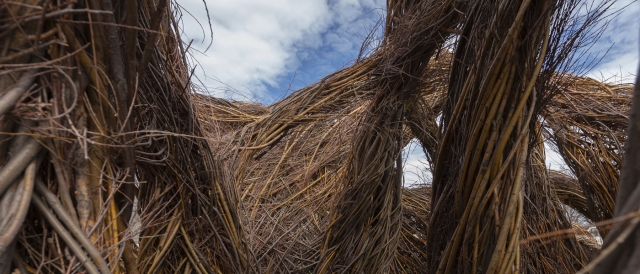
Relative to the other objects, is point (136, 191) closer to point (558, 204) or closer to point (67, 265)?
point (67, 265)

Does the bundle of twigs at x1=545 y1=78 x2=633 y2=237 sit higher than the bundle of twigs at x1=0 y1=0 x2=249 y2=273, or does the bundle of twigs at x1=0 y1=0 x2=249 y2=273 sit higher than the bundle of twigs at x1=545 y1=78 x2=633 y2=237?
the bundle of twigs at x1=545 y1=78 x2=633 y2=237

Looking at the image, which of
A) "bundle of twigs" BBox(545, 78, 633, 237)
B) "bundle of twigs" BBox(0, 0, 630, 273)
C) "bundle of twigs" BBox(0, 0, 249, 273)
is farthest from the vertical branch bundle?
"bundle of twigs" BBox(545, 78, 633, 237)

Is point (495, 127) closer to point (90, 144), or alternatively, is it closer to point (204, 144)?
point (204, 144)

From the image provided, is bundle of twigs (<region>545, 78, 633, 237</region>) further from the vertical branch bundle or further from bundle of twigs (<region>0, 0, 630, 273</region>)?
the vertical branch bundle

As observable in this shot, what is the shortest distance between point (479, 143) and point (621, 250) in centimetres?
66

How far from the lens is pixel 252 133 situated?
2041mm

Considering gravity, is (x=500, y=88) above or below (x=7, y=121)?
above

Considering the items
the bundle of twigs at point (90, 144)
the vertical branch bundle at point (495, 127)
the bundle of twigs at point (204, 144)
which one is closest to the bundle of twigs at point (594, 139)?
the bundle of twigs at point (204, 144)

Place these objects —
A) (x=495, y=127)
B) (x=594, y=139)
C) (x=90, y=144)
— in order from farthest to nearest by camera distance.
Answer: (x=594, y=139) < (x=495, y=127) < (x=90, y=144)

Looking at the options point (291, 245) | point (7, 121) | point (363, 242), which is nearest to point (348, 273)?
point (363, 242)

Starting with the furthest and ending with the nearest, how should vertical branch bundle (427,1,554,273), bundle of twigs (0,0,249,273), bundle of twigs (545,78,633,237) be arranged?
Result: bundle of twigs (545,78,633,237), vertical branch bundle (427,1,554,273), bundle of twigs (0,0,249,273)

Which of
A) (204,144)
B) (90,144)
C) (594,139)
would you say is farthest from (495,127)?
(594,139)

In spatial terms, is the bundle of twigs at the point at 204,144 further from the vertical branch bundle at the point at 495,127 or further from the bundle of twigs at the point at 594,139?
the bundle of twigs at the point at 594,139

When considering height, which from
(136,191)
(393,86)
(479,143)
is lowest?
(136,191)
